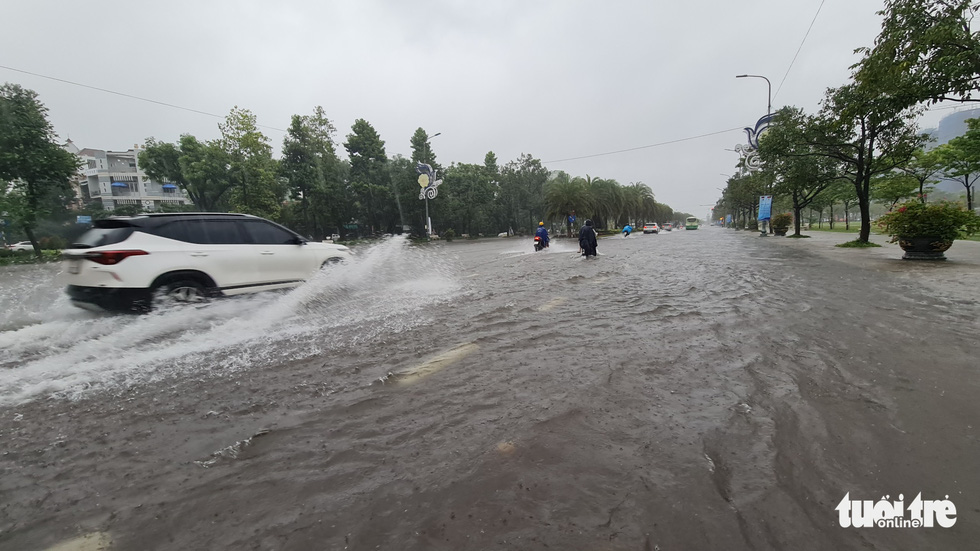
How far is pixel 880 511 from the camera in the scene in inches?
78.2

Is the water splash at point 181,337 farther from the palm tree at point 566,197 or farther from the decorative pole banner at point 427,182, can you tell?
the palm tree at point 566,197

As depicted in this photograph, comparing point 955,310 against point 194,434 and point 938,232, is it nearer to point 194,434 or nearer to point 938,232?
point 938,232

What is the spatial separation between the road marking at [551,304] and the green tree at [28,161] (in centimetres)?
3130

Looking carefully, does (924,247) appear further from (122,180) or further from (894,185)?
(122,180)

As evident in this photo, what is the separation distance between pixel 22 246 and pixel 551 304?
35248 millimetres

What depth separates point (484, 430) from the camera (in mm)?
2797

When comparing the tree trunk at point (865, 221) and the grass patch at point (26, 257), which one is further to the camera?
the grass patch at point (26, 257)

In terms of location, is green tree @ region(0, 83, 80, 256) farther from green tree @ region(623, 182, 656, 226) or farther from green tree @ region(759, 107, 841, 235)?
green tree @ region(623, 182, 656, 226)

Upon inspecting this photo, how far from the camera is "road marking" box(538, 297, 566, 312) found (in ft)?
22.1

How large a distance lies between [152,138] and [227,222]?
153ft

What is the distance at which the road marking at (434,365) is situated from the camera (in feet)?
12.5

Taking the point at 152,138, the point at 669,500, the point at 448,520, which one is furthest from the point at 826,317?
the point at 152,138

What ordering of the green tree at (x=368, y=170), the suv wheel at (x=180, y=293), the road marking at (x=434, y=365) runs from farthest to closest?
the green tree at (x=368, y=170) → the suv wheel at (x=180, y=293) → the road marking at (x=434, y=365)

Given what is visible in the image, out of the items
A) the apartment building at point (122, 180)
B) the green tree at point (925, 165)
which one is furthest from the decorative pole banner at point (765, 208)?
the apartment building at point (122, 180)
